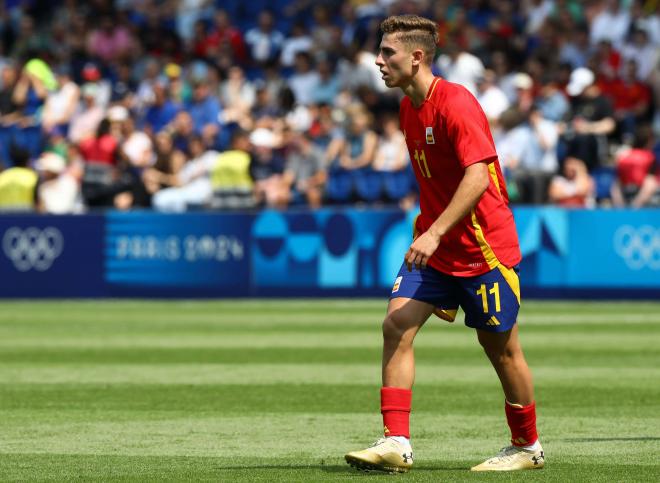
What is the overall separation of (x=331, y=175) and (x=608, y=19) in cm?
516

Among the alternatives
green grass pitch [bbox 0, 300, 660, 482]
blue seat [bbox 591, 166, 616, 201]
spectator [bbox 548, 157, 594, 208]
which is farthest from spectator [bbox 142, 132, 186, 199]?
blue seat [bbox 591, 166, 616, 201]

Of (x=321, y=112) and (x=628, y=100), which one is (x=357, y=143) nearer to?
(x=321, y=112)

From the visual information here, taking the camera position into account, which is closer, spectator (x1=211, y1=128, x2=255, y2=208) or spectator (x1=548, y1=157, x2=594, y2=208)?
spectator (x1=548, y1=157, x2=594, y2=208)

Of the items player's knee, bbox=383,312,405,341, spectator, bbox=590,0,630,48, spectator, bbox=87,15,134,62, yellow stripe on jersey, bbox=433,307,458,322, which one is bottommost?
player's knee, bbox=383,312,405,341

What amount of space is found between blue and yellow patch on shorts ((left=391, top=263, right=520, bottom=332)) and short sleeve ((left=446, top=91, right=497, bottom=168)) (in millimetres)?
582

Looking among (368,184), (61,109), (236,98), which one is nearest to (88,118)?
(61,109)

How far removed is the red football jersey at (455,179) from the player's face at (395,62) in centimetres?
15

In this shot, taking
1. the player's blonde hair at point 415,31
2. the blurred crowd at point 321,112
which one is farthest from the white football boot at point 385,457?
the blurred crowd at point 321,112

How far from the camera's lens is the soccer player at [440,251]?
6.97 metres

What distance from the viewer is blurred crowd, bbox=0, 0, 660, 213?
72.0 ft

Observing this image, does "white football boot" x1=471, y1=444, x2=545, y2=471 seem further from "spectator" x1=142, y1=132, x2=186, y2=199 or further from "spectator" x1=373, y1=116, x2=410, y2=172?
"spectator" x1=142, y1=132, x2=186, y2=199

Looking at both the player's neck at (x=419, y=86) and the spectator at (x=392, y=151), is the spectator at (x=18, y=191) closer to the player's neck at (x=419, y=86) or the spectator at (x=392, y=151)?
the spectator at (x=392, y=151)

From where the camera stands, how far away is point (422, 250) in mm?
6762

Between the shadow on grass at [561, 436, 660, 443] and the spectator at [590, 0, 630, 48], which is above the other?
the spectator at [590, 0, 630, 48]
